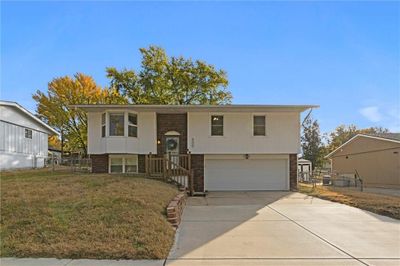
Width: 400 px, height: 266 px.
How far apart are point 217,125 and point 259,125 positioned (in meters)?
2.30

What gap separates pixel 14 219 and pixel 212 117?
44.3 ft

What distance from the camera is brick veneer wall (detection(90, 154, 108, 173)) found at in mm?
20062

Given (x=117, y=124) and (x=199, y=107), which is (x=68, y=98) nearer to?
(x=117, y=124)

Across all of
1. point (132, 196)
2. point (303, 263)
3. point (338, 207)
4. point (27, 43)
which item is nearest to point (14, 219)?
point (132, 196)

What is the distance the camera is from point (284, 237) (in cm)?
828

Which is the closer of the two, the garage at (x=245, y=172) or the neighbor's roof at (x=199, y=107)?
the neighbor's roof at (x=199, y=107)

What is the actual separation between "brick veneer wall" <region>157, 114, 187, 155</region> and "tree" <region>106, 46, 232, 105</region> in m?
14.9

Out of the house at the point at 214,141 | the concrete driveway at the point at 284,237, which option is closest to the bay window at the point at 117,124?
the house at the point at 214,141

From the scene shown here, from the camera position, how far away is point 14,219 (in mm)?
8086

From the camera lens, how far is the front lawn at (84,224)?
264 inches

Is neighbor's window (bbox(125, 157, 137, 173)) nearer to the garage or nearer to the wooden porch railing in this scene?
the wooden porch railing

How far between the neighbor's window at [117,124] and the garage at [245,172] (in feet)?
15.7

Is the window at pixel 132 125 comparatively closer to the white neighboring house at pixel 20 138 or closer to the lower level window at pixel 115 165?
the lower level window at pixel 115 165

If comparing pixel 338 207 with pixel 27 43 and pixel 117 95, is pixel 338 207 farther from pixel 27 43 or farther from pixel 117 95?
pixel 117 95
